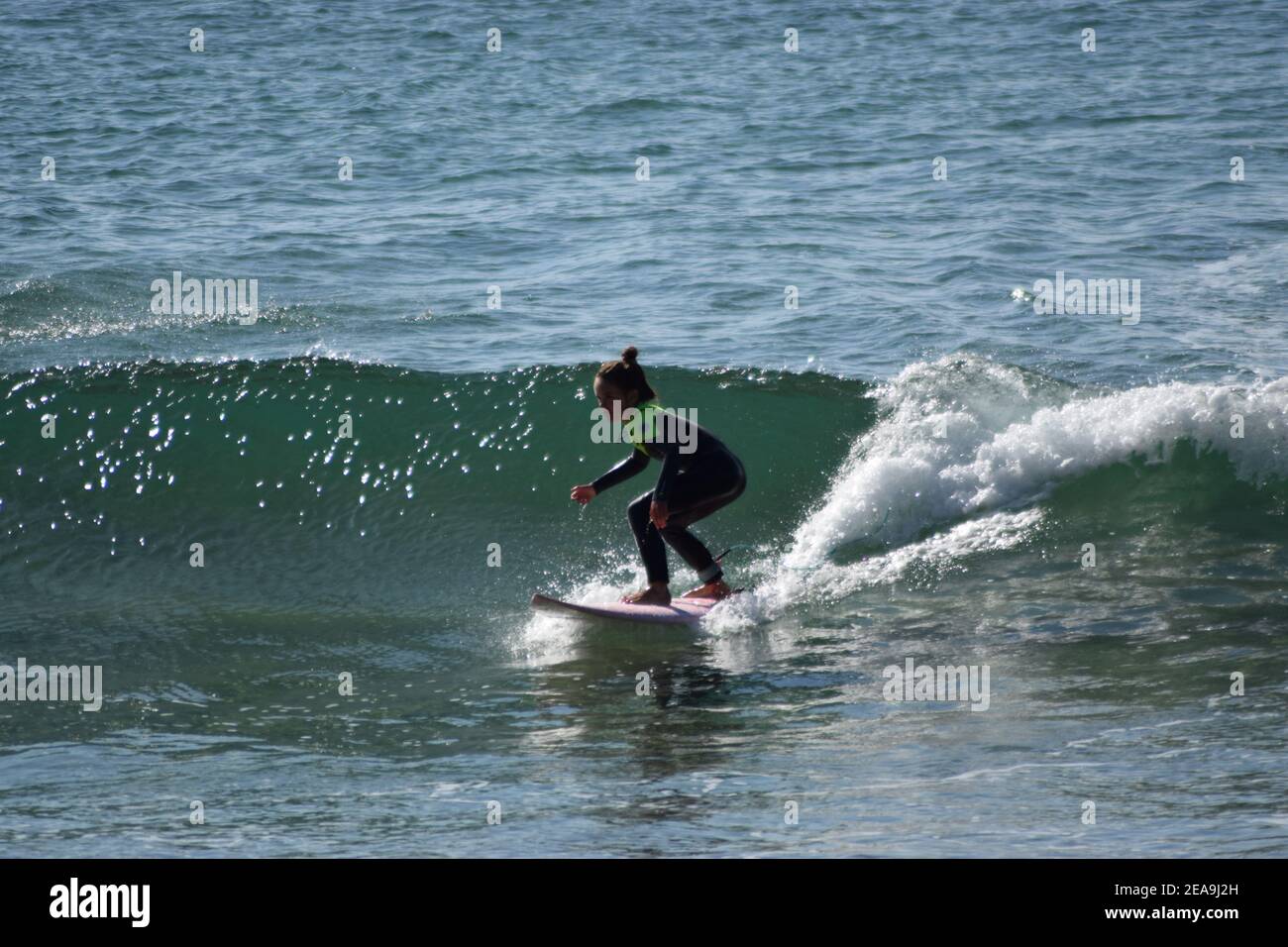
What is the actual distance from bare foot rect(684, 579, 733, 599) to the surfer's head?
1418mm

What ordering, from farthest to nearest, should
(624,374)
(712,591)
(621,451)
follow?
(621,451) < (712,591) < (624,374)

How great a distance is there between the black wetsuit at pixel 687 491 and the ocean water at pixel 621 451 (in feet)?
1.64

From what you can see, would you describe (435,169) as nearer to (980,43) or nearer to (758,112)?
(758,112)

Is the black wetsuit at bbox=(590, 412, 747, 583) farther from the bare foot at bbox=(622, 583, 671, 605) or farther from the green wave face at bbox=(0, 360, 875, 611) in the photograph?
the green wave face at bbox=(0, 360, 875, 611)

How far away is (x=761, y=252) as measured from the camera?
1703 centimetres

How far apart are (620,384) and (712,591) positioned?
5.29ft

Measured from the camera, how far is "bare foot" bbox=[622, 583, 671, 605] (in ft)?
28.6

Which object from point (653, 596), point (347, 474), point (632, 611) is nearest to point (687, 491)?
point (653, 596)

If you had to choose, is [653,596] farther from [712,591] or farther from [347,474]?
[347,474]

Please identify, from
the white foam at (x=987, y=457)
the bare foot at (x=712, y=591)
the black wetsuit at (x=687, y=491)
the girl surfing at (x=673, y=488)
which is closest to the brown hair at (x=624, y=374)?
the girl surfing at (x=673, y=488)

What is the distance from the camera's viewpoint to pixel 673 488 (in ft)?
28.0

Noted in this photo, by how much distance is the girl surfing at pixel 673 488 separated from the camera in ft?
27.4

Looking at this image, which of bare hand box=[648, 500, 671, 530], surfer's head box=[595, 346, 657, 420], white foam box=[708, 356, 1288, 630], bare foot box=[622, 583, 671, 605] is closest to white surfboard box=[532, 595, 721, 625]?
bare foot box=[622, 583, 671, 605]

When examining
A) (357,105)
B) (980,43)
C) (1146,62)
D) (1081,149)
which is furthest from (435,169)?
(1146,62)
